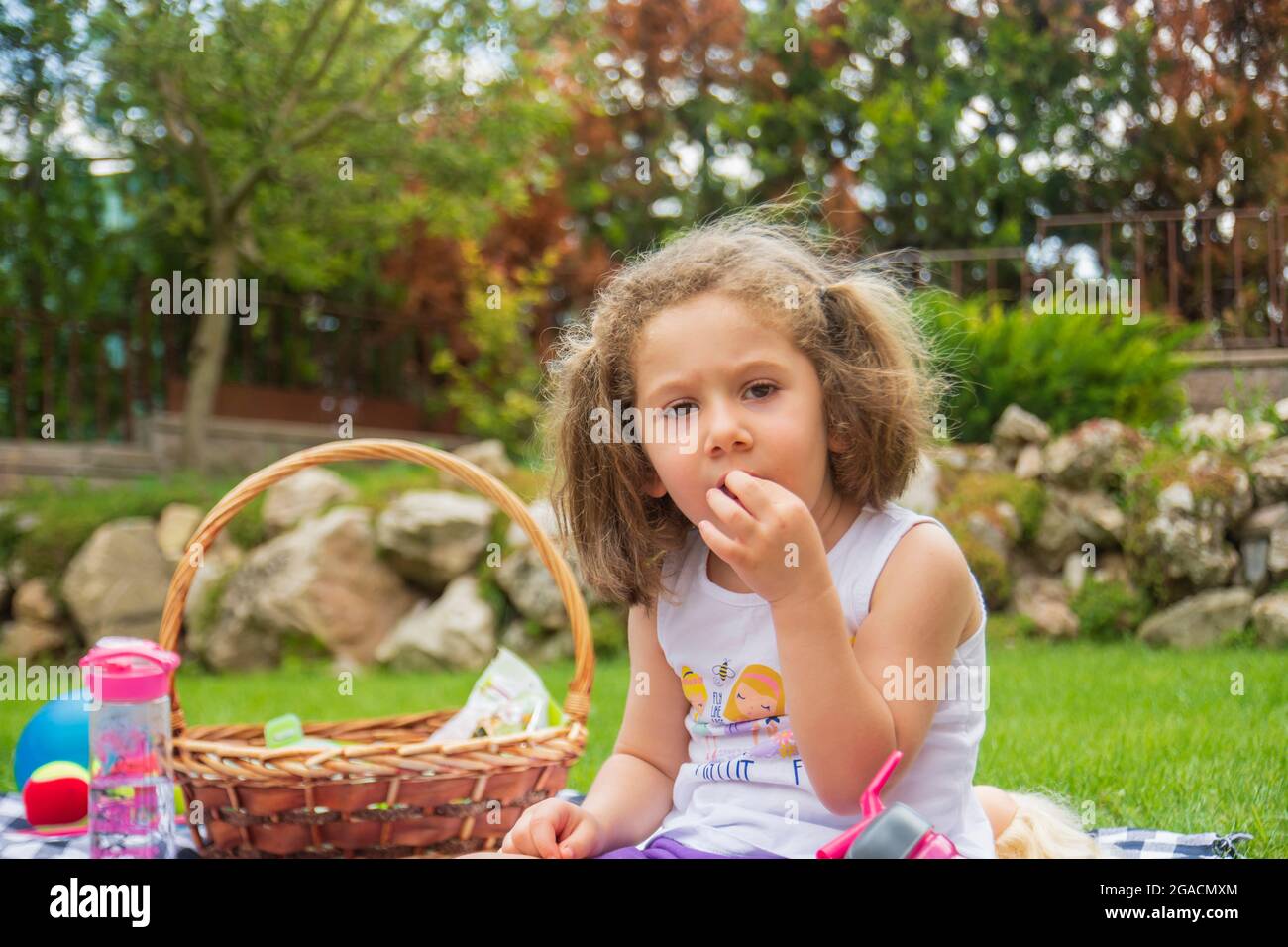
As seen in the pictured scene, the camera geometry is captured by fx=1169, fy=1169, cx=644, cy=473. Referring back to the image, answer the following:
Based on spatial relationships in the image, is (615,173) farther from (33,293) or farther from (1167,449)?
(1167,449)

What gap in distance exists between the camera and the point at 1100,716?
362 cm

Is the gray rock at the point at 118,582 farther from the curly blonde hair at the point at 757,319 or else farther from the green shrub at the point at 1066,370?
the curly blonde hair at the point at 757,319

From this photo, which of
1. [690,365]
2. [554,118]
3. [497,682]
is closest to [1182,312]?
[554,118]

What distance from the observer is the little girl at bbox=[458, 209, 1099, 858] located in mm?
1410

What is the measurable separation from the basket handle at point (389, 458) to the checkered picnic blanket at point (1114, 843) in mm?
275

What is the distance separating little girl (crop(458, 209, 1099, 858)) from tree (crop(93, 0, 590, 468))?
19.8ft

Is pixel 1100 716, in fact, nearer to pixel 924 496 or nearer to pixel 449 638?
pixel 924 496

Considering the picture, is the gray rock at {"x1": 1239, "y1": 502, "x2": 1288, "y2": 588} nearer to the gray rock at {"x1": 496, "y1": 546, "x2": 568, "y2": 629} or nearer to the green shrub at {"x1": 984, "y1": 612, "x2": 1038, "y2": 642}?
the green shrub at {"x1": 984, "y1": 612, "x2": 1038, "y2": 642}

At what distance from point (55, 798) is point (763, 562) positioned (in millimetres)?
1855

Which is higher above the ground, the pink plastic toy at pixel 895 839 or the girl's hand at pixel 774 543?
the girl's hand at pixel 774 543

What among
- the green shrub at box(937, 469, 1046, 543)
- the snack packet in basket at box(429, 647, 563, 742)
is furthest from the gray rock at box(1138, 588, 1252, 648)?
the snack packet in basket at box(429, 647, 563, 742)

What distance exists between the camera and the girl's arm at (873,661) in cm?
138

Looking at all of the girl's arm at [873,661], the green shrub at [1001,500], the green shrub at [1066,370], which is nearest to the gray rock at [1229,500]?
the green shrub at [1001,500]

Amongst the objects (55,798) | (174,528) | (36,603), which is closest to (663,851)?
(55,798)
